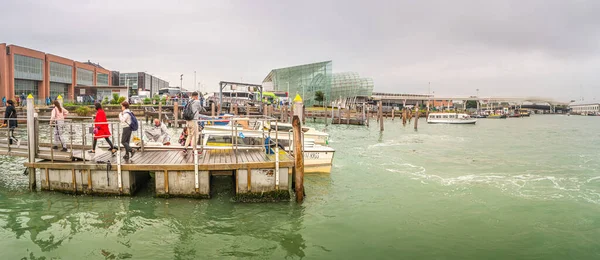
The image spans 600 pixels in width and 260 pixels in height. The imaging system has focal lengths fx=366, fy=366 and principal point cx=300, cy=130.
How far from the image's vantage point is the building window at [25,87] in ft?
187

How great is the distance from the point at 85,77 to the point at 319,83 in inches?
2595

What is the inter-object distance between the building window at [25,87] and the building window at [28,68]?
3.30 feet

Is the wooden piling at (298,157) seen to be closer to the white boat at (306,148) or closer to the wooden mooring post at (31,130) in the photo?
the white boat at (306,148)

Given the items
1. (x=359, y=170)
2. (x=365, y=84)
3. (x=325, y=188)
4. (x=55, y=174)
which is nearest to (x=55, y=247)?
(x=55, y=174)

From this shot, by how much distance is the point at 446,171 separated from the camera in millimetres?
19391

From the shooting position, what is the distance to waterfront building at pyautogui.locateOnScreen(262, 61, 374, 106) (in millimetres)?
116062

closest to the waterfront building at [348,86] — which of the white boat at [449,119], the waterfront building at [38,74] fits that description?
the white boat at [449,119]

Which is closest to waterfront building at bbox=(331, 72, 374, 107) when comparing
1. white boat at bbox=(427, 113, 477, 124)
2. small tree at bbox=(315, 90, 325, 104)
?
small tree at bbox=(315, 90, 325, 104)

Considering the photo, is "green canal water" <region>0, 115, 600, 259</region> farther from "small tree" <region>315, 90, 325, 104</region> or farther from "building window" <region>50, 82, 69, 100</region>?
"small tree" <region>315, 90, 325, 104</region>

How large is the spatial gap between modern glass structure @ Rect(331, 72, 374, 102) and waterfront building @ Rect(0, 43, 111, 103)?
84.6 m

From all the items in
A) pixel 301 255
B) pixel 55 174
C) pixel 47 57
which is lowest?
pixel 301 255

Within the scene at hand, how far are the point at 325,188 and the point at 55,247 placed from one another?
9.19 m

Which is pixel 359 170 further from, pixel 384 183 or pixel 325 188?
pixel 325 188

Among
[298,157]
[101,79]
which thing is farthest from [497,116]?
[298,157]
